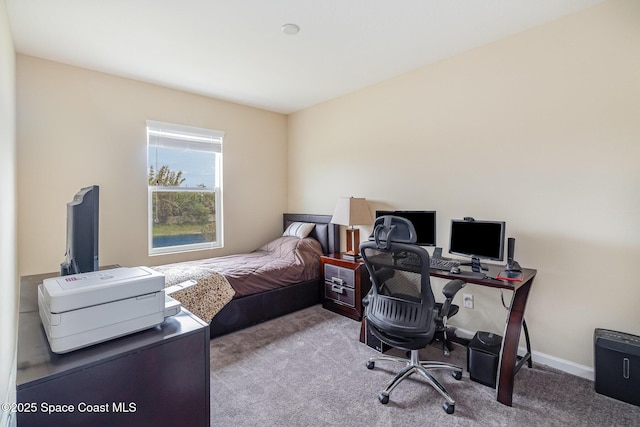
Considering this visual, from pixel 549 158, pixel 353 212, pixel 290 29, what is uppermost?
pixel 290 29

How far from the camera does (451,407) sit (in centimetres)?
189

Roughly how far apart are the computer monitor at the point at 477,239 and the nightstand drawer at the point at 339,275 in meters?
1.13

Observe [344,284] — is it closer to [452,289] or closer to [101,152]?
[452,289]

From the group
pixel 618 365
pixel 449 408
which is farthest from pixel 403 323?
pixel 618 365

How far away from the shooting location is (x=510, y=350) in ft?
6.60

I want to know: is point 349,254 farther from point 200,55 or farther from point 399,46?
point 200,55

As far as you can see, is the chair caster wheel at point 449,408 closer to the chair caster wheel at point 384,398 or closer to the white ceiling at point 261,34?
the chair caster wheel at point 384,398

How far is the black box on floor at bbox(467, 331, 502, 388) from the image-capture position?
7.00 ft

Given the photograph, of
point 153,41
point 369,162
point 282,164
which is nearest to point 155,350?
point 153,41

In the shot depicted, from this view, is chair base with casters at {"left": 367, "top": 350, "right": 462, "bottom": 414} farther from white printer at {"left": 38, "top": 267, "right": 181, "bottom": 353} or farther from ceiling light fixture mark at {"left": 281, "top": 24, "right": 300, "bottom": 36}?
ceiling light fixture mark at {"left": 281, "top": 24, "right": 300, "bottom": 36}

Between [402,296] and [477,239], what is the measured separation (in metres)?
0.94

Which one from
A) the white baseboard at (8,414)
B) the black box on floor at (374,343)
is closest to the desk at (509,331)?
the black box on floor at (374,343)

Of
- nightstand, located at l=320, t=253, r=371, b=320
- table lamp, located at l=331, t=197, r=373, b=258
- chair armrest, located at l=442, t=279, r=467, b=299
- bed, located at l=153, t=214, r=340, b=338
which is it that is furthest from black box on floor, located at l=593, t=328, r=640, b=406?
bed, located at l=153, t=214, r=340, b=338

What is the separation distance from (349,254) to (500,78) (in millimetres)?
2274
